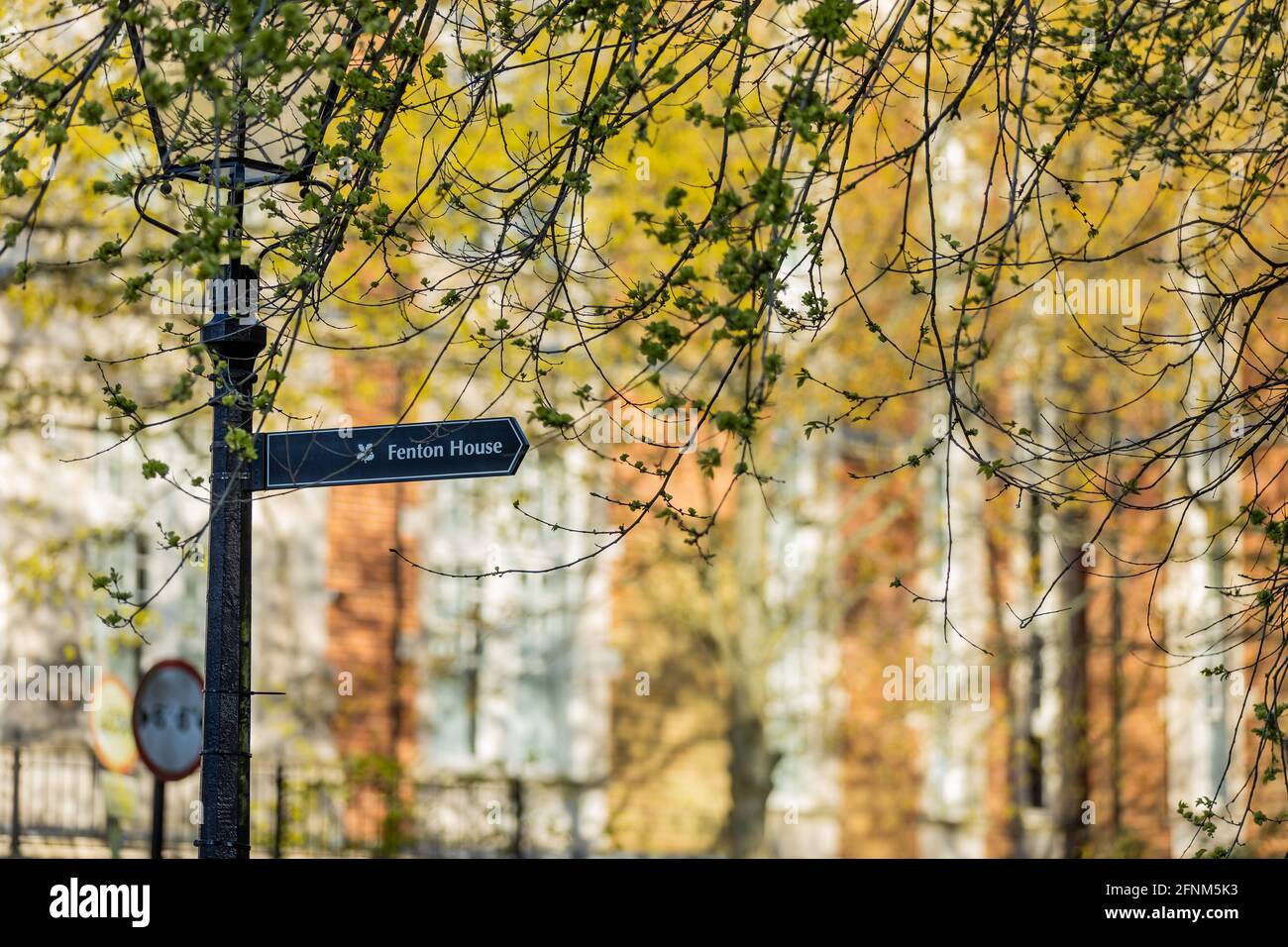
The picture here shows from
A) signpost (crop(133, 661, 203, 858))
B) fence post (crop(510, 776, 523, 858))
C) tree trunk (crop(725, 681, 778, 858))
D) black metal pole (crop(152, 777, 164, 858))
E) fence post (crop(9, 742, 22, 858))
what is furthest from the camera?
fence post (crop(510, 776, 523, 858))

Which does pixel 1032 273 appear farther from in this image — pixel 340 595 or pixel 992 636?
pixel 340 595

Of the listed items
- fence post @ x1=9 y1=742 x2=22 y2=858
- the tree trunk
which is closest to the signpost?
fence post @ x1=9 y1=742 x2=22 y2=858

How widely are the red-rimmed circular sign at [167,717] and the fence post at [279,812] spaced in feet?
15.1

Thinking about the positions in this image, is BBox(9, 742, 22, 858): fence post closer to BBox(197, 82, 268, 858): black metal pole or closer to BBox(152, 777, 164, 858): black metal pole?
BBox(152, 777, 164, 858): black metal pole

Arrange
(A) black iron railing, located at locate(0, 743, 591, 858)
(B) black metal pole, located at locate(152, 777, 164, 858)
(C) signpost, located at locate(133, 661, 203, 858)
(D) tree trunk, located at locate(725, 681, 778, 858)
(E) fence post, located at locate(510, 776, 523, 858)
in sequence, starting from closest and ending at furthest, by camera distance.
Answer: (B) black metal pole, located at locate(152, 777, 164, 858), (C) signpost, located at locate(133, 661, 203, 858), (A) black iron railing, located at locate(0, 743, 591, 858), (D) tree trunk, located at locate(725, 681, 778, 858), (E) fence post, located at locate(510, 776, 523, 858)

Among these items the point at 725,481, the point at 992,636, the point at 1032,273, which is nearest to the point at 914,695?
the point at 992,636

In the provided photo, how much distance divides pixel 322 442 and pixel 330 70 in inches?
56.9

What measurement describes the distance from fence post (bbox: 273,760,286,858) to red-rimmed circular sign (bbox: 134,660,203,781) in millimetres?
4614

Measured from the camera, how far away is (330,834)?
639 inches

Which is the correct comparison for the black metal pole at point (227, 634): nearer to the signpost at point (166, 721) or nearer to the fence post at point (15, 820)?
the signpost at point (166, 721)

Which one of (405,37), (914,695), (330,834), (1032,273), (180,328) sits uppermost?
(1032,273)

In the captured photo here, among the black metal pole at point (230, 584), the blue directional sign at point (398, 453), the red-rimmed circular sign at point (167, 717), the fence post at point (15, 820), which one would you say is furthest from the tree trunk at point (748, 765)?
the black metal pole at point (230, 584)

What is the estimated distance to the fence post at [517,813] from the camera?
17266 mm

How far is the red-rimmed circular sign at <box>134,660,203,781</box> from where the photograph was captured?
33.6 feet
